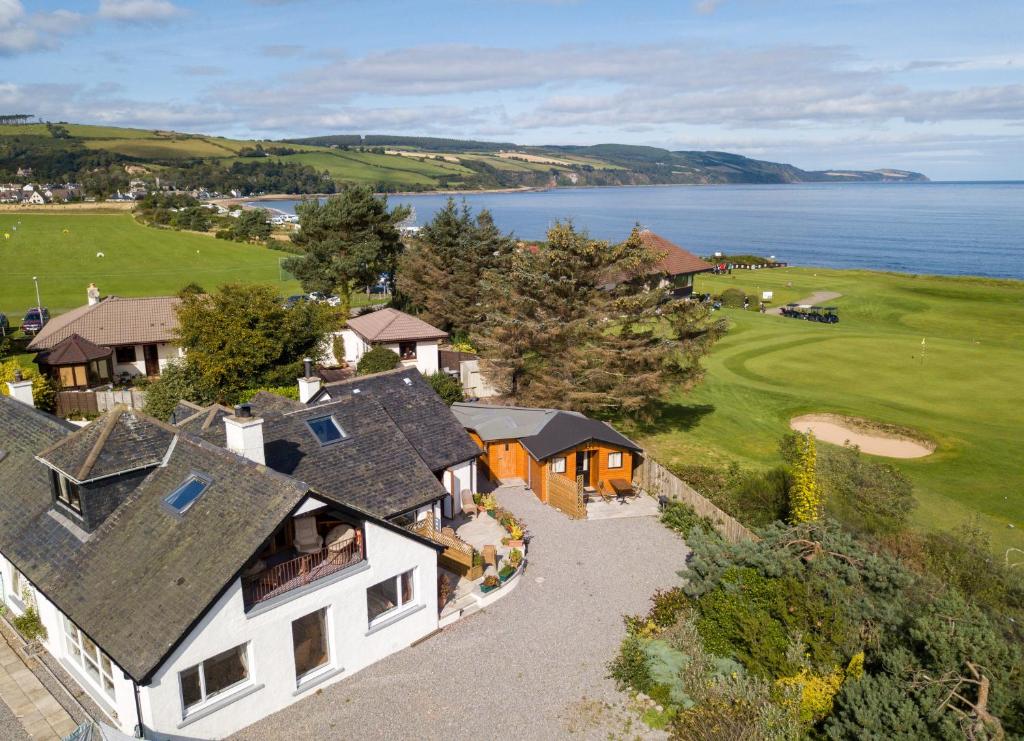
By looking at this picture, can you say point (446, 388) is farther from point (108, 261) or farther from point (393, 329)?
point (108, 261)

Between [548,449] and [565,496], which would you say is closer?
[565,496]

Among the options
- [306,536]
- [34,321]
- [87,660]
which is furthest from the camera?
[34,321]

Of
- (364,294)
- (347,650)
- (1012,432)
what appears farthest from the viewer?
(364,294)

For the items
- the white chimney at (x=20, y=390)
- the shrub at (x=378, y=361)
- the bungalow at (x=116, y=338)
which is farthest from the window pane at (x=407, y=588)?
the bungalow at (x=116, y=338)

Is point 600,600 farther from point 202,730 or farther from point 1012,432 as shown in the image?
point 1012,432

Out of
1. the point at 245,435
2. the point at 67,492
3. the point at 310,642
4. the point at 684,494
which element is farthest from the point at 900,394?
the point at 67,492

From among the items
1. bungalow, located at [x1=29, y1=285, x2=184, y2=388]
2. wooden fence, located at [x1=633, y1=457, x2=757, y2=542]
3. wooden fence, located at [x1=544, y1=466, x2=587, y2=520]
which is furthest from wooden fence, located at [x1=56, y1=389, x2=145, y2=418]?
wooden fence, located at [x1=633, y1=457, x2=757, y2=542]

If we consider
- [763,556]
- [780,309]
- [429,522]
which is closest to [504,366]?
[429,522]
